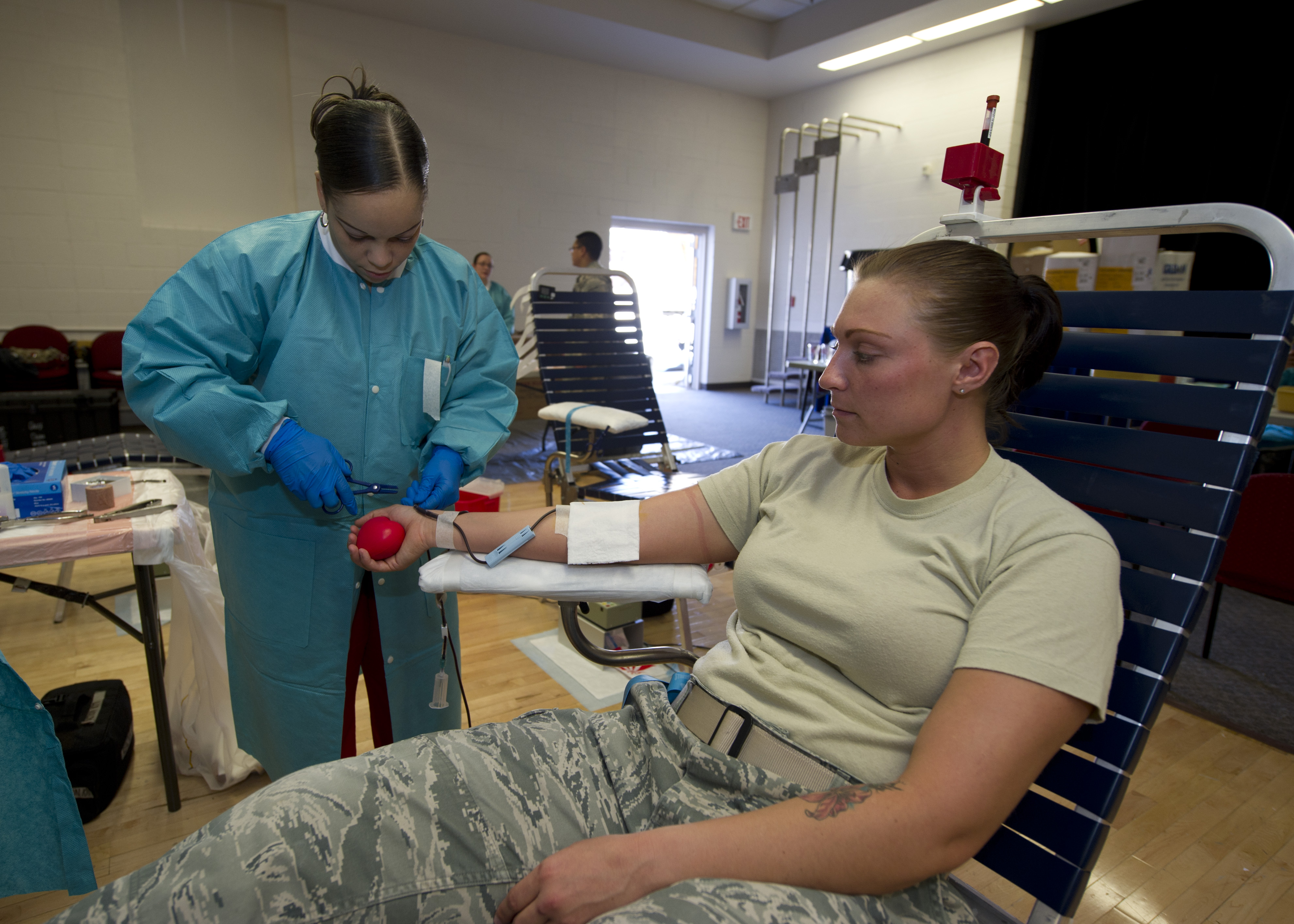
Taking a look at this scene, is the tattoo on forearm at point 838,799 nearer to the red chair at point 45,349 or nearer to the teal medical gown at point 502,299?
the teal medical gown at point 502,299

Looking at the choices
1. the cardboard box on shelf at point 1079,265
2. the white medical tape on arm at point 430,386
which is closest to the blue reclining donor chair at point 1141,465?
the white medical tape on arm at point 430,386

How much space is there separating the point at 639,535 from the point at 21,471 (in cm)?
141

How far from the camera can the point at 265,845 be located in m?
0.65

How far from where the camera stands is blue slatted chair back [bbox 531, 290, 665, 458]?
2936 millimetres

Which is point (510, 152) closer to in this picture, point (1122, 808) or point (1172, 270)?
point (1172, 270)

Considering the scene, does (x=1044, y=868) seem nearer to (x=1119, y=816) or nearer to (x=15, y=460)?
(x=1119, y=816)

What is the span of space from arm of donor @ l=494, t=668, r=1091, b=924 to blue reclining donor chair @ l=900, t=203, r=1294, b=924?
0.18 meters

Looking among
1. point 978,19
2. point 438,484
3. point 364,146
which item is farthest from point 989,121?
point 978,19

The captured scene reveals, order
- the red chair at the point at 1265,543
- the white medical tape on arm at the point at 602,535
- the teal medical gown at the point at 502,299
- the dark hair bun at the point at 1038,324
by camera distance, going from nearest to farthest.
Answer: the dark hair bun at the point at 1038,324 < the white medical tape on arm at the point at 602,535 < the red chair at the point at 1265,543 < the teal medical gown at the point at 502,299

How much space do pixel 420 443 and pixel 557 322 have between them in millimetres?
1875

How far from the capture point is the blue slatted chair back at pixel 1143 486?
0.77m

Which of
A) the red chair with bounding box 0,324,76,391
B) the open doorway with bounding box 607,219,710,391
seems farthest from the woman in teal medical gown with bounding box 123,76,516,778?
the open doorway with bounding box 607,219,710,391

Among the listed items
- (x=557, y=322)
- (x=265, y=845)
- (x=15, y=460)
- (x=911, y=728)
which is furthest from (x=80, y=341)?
(x=911, y=728)

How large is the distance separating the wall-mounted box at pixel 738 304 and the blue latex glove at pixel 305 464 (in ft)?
24.3
